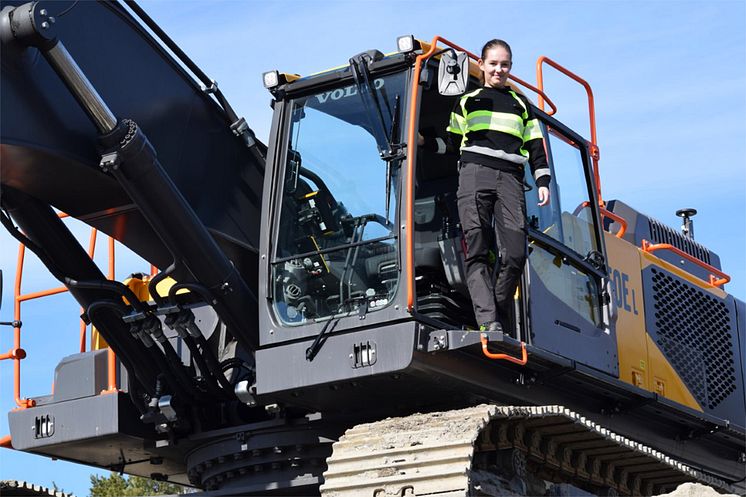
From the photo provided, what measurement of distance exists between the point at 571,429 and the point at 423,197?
1785mm

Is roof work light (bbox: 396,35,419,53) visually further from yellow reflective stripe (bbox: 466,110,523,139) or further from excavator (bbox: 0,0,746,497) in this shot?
yellow reflective stripe (bbox: 466,110,523,139)

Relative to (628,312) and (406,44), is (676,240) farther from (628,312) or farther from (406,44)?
(406,44)

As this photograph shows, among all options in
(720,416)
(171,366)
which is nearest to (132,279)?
(171,366)

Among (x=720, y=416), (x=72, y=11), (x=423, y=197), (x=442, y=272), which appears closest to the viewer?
(x=72, y=11)

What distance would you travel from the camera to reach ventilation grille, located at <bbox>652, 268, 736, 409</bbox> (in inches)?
391

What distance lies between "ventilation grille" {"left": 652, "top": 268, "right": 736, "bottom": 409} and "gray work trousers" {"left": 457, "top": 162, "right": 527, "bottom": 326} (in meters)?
2.45

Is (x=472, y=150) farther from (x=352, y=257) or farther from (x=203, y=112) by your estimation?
(x=203, y=112)

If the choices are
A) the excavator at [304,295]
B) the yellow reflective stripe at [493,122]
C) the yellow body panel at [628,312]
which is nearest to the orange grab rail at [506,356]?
the excavator at [304,295]

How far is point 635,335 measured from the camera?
30.8 ft

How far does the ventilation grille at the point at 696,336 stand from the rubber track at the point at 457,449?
159cm

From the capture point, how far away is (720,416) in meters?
10.4

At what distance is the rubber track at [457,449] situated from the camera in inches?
271

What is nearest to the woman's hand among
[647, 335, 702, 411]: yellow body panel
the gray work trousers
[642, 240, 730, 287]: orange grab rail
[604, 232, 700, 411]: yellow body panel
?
the gray work trousers

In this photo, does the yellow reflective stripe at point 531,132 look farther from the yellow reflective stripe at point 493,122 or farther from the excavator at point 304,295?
the excavator at point 304,295
